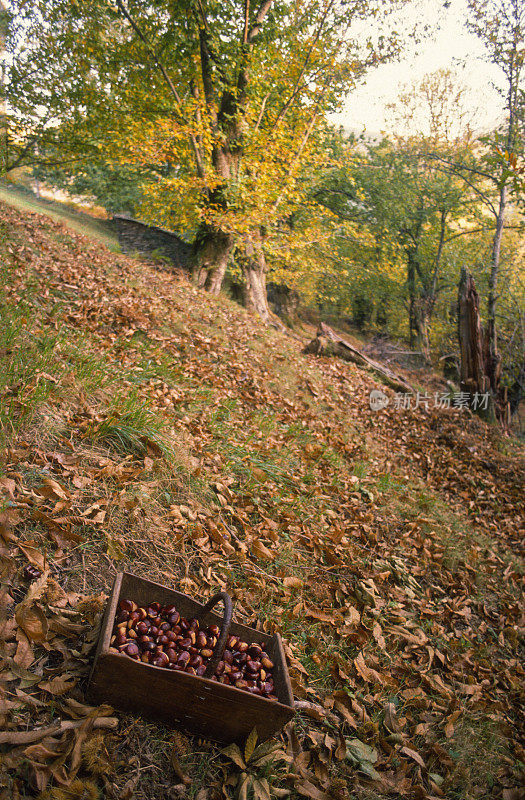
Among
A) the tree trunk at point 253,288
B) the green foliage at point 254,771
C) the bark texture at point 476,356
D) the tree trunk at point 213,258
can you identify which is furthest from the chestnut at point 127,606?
the tree trunk at point 253,288

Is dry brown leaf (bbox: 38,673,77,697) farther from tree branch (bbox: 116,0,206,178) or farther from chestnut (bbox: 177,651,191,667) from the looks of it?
tree branch (bbox: 116,0,206,178)

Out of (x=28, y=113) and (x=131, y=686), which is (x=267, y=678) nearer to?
(x=131, y=686)

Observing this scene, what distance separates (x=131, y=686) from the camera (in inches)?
63.4

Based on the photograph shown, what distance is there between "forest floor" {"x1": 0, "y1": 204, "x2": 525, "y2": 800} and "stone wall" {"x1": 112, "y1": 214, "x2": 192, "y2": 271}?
569 inches

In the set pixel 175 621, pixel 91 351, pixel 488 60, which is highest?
pixel 488 60

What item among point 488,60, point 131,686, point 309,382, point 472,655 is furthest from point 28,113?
point 488,60

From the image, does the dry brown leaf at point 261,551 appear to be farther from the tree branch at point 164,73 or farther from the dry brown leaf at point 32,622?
the tree branch at point 164,73

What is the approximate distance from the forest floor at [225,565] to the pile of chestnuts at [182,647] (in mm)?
284

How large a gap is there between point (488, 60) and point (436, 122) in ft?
26.8

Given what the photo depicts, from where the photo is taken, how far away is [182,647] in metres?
1.75

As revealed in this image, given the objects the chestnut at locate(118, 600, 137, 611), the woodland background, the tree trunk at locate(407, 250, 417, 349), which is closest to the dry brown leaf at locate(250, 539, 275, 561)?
the chestnut at locate(118, 600, 137, 611)

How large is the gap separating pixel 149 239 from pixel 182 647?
825 inches

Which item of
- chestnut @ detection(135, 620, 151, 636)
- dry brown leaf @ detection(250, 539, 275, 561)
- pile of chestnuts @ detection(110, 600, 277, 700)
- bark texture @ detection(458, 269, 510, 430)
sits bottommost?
dry brown leaf @ detection(250, 539, 275, 561)

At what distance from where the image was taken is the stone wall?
19.6 m
